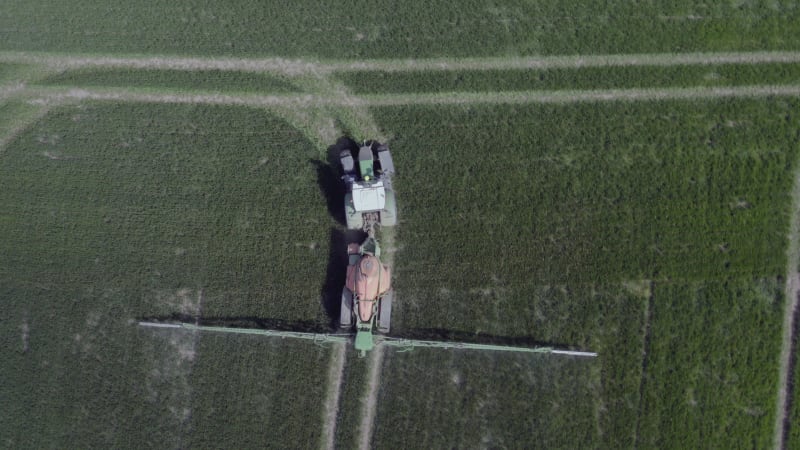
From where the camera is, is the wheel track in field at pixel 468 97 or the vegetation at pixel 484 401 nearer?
the vegetation at pixel 484 401

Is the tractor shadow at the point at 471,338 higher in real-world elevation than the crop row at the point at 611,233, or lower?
lower

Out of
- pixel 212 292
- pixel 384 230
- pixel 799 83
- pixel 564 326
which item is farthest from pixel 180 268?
pixel 799 83

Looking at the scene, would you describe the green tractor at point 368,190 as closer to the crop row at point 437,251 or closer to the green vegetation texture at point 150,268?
the crop row at point 437,251

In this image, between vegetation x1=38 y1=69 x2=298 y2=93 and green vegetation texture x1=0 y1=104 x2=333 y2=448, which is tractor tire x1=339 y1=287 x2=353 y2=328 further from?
vegetation x1=38 y1=69 x2=298 y2=93

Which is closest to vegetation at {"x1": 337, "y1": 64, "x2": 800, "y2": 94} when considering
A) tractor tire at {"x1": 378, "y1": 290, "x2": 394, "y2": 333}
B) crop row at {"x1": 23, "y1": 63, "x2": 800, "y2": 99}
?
crop row at {"x1": 23, "y1": 63, "x2": 800, "y2": 99}

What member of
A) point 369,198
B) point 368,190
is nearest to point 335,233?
point 369,198

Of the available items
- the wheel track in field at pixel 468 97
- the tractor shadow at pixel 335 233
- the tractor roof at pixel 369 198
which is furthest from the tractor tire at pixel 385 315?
the wheel track in field at pixel 468 97
